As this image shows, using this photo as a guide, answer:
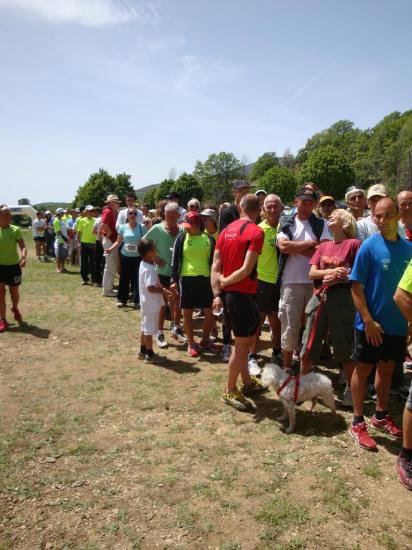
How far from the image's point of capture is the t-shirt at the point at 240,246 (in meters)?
3.84

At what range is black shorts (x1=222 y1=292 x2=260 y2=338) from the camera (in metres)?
3.97

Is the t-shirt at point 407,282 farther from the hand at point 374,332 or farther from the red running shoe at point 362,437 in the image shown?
the red running shoe at point 362,437

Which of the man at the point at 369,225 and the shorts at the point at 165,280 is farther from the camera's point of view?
the shorts at the point at 165,280

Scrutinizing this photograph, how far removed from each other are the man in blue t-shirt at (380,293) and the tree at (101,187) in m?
69.4

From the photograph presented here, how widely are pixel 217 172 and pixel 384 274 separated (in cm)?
10021

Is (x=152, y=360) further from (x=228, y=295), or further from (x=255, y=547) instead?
(x=255, y=547)

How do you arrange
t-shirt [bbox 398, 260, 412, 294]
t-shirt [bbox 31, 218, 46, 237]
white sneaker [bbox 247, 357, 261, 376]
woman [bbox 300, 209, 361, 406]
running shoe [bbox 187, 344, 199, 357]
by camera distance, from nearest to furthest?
t-shirt [bbox 398, 260, 412, 294] < woman [bbox 300, 209, 361, 406] < white sneaker [bbox 247, 357, 261, 376] < running shoe [bbox 187, 344, 199, 357] < t-shirt [bbox 31, 218, 46, 237]

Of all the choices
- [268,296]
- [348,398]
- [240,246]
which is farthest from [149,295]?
[348,398]

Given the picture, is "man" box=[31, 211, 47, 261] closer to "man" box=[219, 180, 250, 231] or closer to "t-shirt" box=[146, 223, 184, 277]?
"t-shirt" box=[146, 223, 184, 277]

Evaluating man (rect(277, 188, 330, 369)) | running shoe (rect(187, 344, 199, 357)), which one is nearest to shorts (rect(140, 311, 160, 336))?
running shoe (rect(187, 344, 199, 357))

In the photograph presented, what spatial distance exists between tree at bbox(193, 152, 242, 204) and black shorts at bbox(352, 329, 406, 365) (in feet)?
313

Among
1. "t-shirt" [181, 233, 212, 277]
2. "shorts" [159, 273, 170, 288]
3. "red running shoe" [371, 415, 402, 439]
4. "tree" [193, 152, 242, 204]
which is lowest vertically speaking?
"red running shoe" [371, 415, 402, 439]

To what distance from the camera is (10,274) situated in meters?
6.91

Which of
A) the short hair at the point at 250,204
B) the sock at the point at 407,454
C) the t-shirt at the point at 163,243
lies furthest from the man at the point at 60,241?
the sock at the point at 407,454
